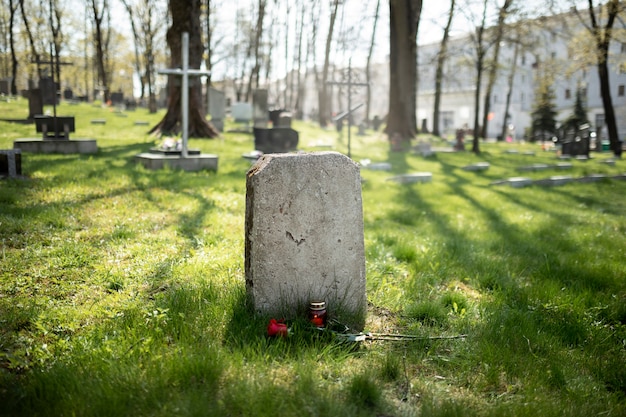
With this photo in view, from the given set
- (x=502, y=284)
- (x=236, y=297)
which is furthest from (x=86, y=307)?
(x=502, y=284)

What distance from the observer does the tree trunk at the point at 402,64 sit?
21672 mm

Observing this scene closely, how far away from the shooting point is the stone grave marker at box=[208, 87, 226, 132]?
20344 millimetres

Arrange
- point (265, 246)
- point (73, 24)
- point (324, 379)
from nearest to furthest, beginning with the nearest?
point (324, 379)
point (265, 246)
point (73, 24)

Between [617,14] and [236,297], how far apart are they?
74.1 feet

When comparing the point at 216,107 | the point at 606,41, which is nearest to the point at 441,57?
the point at 606,41

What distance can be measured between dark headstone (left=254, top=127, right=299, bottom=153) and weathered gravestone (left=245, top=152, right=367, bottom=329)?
10595 millimetres

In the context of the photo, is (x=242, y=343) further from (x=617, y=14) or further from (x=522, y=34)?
(x=617, y=14)

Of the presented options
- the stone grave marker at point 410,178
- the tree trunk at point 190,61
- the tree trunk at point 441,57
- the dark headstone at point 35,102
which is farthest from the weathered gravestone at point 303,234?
the tree trunk at point 441,57

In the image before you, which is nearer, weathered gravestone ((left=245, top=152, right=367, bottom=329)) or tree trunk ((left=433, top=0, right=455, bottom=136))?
weathered gravestone ((left=245, top=152, right=367, bottom=329))

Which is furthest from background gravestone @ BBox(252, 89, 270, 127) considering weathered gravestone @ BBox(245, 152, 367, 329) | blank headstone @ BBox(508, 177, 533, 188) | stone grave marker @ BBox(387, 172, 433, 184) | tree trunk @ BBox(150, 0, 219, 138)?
weathered gravestone @ BBox(245, 152, 367, 329)

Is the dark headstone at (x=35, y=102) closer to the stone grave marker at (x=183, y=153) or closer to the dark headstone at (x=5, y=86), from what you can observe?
the stone grave marker at (x=183, y=153)

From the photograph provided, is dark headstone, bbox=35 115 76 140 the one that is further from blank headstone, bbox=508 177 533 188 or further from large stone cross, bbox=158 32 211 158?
blank headstone, bbox=508 177 533 188

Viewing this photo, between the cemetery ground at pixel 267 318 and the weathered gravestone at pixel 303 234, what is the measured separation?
0.80ft

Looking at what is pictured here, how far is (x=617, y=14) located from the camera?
20344 mm
